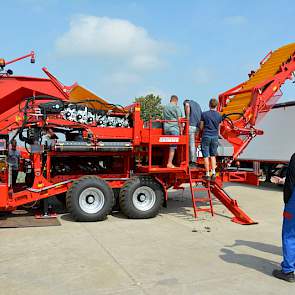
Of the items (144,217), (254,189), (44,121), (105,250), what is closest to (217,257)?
(105,250)

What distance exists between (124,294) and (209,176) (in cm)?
472

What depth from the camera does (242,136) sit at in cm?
980

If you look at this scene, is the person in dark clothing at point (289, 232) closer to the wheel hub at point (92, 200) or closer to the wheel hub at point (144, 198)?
the wheel hub at point (144, 198)

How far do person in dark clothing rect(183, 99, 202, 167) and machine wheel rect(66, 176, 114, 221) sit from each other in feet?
6.56

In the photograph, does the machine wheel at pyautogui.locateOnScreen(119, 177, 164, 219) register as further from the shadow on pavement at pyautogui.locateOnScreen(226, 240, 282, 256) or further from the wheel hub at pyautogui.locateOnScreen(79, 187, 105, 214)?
the shadow on pavement at pyautogui.locateOnScreen(226, 240, 282, 256)

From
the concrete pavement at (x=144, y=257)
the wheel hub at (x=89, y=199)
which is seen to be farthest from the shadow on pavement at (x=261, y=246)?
the wheel hub at (x=89, y=199)

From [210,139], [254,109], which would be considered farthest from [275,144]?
[210,139]

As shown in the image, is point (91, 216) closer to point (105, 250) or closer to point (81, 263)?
point (105, 250)

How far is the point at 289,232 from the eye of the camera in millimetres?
4699

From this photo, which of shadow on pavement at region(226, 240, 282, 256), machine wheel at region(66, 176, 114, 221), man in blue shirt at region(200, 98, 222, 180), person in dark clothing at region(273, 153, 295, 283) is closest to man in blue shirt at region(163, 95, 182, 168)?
man in blue shirt at region(200, 98, 222, 180)

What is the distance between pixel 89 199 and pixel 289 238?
443cm

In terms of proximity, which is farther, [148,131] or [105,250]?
[148,131]

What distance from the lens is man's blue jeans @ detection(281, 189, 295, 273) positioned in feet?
15.3

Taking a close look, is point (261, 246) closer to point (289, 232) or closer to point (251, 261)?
point (251, 261)
